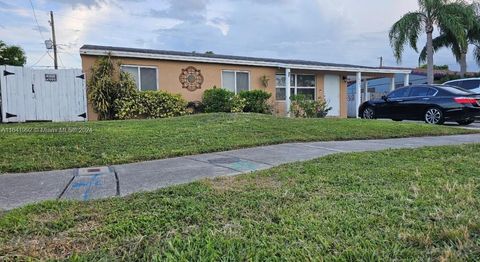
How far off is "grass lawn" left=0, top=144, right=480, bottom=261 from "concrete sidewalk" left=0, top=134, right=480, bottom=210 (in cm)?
58

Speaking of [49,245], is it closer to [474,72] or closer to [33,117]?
[33,117]

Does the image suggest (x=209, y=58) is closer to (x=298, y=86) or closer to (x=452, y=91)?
(x=298, y=86)

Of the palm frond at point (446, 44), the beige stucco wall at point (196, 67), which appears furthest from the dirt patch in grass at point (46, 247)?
the palm frond at point (446, 44)

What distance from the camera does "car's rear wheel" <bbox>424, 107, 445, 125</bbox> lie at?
12.1 meters

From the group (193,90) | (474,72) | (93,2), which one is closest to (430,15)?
(474,72)

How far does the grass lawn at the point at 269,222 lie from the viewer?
8.15 feet

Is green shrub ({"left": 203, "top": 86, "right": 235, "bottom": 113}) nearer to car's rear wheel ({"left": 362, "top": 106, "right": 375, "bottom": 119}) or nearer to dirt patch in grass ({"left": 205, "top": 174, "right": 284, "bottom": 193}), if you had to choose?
car's rear wheel ({"left": 362, "top": 106, "right": 375, "bottom": 119})

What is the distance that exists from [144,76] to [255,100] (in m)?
4.46

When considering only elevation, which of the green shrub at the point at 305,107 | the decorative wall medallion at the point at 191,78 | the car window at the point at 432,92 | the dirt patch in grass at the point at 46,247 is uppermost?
the decorative wall medallion at the point at 191,78

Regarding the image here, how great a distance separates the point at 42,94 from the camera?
41.7ft

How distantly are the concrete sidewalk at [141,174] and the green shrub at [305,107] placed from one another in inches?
315

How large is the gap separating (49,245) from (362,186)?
2.94m

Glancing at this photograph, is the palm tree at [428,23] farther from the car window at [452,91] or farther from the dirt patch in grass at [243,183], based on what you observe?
the dirt patch in grass at [243,183]

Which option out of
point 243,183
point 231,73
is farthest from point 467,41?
point 243,183
